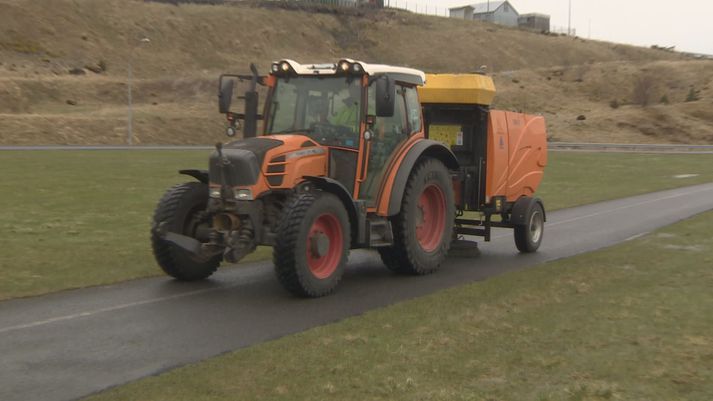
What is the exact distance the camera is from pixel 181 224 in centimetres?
916

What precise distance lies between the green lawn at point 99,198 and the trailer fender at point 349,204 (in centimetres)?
288

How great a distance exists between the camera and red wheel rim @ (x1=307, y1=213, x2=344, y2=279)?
8.63 meters

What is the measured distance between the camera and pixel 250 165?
27.9 feet

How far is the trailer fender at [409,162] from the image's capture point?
9.61m

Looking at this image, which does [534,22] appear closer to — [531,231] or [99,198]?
[99,198]

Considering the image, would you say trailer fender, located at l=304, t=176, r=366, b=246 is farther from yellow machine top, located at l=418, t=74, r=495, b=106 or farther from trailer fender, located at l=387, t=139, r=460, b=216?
yellow machine top, located at l=418, t=74, r=495, b=106

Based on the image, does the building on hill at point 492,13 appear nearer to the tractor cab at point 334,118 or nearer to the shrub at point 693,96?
the shrub at point 693,96

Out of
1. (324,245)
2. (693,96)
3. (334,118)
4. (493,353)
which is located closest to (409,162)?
(334,118)

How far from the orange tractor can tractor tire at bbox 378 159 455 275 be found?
2cm

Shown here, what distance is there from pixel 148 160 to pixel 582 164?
69.1 feet

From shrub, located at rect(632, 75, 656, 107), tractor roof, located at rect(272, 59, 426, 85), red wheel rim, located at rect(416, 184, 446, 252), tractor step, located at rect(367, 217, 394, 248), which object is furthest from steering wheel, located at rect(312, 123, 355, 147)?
shrub, located at rect(632, 75, 656, 107)

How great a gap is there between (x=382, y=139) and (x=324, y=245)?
5.92ft

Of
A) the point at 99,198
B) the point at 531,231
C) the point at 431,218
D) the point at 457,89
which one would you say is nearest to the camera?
the point at 431,218

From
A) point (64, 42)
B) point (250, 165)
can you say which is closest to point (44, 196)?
point (250, 165)
